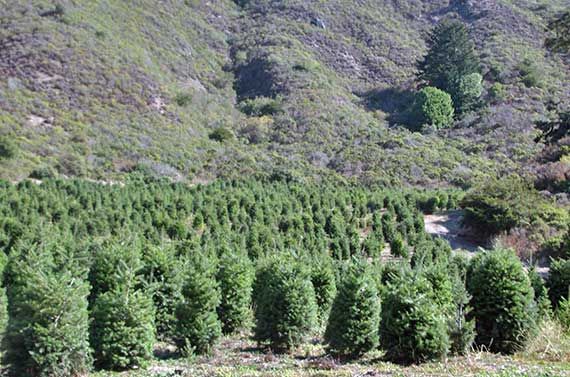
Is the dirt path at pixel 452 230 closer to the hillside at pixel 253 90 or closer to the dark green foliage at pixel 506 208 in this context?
the dark green foliage at pixel 506 208

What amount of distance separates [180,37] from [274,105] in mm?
13643

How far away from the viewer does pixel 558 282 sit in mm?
9242

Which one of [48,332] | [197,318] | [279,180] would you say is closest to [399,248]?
[197,318]

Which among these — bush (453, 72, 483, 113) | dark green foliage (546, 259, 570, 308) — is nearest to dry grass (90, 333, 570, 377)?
dark green foliage (546, 259, 570, 308)

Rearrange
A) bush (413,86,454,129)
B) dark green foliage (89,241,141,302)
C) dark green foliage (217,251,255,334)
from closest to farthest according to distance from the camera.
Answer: dark green foliage (89,241,141,302), dark green foliage (217,251,255,334), bush (413,86,454,129)

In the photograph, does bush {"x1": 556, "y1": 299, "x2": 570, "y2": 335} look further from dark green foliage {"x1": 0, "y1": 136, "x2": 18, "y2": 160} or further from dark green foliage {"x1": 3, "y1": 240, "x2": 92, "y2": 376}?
dark green foliage {"x1": 0, "y1": 136, "x2": 18, "y2": 160}

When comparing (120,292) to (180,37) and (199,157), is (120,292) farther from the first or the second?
(180,37)

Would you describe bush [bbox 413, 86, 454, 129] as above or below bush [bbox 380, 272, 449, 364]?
above

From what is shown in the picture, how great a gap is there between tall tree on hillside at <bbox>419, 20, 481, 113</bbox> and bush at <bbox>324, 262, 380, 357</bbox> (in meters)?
41.8

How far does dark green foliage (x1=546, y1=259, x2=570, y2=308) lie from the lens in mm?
9117

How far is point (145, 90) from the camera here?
4094 centimetres

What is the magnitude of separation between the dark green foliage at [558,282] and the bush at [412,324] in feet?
11.2

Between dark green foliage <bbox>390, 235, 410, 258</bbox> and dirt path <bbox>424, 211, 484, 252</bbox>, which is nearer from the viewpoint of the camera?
dark green foliage <bbox>390, 235, 410, 258</bbox>

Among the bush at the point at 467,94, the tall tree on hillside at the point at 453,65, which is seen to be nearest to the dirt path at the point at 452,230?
the bush at the point at 467,94
